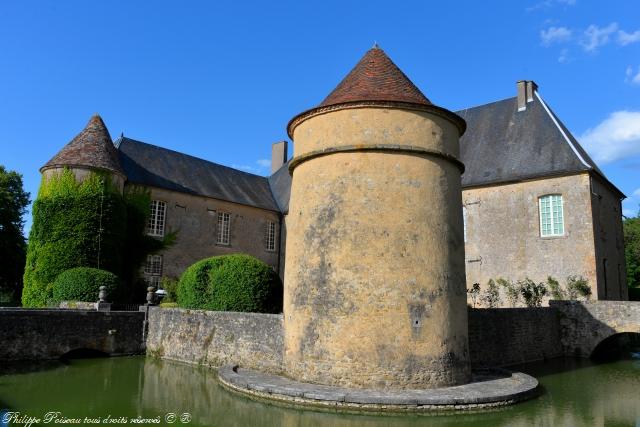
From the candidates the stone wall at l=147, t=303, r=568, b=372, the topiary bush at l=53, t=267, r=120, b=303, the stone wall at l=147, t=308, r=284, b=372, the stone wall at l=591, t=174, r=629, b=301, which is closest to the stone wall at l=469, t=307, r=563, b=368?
the stone wall at l=147, t=303, r=568, b=372

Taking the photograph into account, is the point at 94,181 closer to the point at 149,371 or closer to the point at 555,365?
the point at 149,371

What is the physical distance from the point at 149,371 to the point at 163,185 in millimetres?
11694

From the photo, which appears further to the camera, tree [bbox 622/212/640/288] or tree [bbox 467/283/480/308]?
tree [bbox 622/212/640/288]

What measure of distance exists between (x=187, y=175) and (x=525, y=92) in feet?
51.5

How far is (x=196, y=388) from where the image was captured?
10102 millimetres

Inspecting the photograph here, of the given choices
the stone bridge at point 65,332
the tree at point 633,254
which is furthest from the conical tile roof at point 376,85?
the tree at point 633,254

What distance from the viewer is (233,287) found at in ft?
46.6

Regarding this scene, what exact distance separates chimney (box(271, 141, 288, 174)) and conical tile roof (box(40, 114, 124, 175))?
13.0 m

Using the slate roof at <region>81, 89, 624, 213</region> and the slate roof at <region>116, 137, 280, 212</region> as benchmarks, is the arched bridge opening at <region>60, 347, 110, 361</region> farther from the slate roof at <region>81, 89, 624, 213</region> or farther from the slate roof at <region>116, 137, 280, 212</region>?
the slate roof at <region>116, 137, 280, 212</region>

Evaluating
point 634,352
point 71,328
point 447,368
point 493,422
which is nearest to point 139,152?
point 71,328

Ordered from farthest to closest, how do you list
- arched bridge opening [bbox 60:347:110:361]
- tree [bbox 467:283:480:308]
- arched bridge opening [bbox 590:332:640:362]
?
tree [bbox 467:283:480:308] → arched bridge opening [bbox 590:332:640:362] → arched bridge opening [bbox 60:347:110:361]

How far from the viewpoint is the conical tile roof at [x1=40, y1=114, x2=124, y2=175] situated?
63.6 ft

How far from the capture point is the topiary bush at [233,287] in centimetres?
1416

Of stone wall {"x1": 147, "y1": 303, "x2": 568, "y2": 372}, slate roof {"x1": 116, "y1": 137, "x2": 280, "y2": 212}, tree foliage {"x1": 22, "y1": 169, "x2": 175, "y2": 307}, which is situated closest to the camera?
stone wall {"x1": 147, "y1": 303, "x2": 568, "y2": 372}
